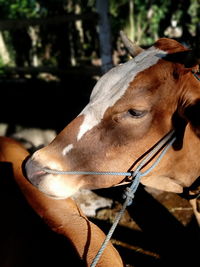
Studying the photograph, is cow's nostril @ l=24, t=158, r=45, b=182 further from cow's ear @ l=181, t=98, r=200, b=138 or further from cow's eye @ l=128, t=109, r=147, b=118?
cow's ear @ l=181, t=98, r=200, b=138

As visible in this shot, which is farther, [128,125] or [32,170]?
[32,170]

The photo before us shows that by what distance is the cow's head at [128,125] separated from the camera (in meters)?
1.58

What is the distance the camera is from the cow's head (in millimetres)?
1575

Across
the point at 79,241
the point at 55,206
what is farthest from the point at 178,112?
the point at 55,206

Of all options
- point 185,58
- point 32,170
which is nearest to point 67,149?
point 32,170

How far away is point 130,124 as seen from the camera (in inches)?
63.7

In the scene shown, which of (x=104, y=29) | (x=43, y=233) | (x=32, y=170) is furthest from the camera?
(x=104, y=29)

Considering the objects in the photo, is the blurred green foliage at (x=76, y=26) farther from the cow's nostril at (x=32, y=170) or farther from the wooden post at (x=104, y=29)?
the cow's nostril at (x=32, y=170)

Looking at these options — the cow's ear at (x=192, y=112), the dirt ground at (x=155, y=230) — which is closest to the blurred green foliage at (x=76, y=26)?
the dirt ground at (x=155, y=230)

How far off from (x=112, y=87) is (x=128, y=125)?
0.93 feet

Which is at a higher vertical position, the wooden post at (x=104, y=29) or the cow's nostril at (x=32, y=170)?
the wooden post at (x=104, y=29)

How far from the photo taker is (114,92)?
163cm

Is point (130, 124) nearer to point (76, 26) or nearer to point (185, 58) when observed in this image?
point (185, 58)

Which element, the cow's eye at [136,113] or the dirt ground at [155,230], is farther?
the dirt ground at [155,230]
